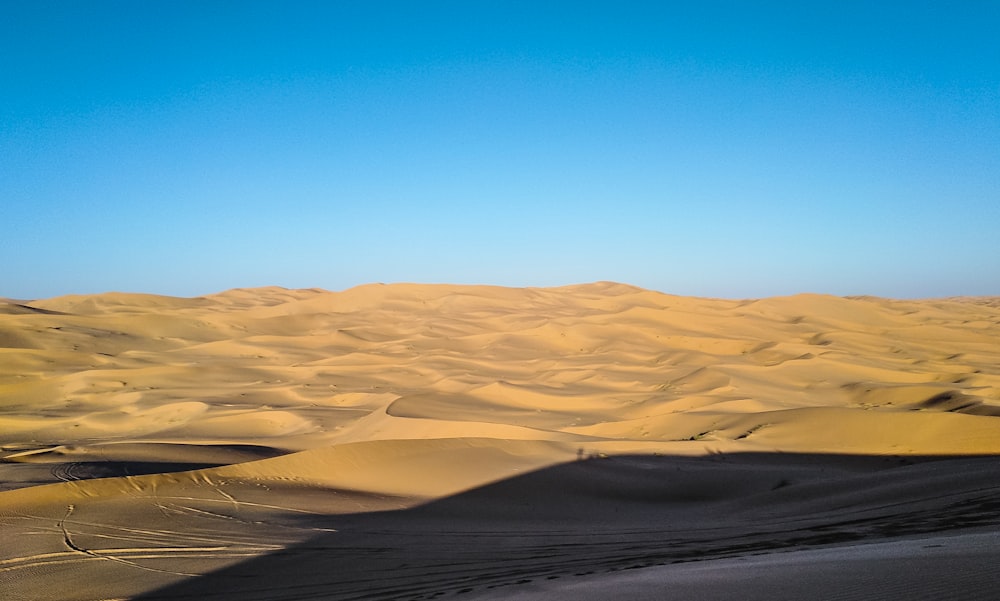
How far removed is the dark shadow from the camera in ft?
15.4

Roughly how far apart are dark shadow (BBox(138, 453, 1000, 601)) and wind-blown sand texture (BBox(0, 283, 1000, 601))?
4cm

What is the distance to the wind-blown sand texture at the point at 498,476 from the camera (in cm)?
445

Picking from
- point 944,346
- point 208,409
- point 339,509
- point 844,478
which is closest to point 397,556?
point 339,509

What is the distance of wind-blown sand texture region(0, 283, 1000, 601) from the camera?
4453 mm

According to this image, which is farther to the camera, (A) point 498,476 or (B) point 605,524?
(A) point 498,476

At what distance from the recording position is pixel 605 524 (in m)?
6.67

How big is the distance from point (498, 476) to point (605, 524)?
5.82 ft

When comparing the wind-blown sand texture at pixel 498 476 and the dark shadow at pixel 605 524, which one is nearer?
the wind-blown sand texture at pixel 498 476

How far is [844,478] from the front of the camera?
302 inches

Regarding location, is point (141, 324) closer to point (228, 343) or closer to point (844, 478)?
point (228, 343)

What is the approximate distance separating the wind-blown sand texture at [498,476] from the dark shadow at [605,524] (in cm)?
4

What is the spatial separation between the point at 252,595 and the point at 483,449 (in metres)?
4.87

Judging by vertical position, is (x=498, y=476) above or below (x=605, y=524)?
above

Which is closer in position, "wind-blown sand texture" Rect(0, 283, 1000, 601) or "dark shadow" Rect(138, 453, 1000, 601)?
"wind-blown sand texture" Rect(0, 283, 1000, 601)
